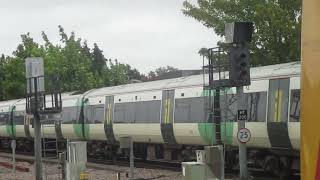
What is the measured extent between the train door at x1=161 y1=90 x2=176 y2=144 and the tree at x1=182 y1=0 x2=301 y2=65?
4.19 metres

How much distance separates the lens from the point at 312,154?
3.60 meters

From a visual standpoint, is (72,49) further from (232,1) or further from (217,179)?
(217,179)

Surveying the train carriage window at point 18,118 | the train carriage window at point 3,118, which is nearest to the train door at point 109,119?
the train carriage window at point 18,118

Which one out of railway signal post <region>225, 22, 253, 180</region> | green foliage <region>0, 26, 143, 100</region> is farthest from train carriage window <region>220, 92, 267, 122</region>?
green foliage <region>0, 26, 143, 100</region>

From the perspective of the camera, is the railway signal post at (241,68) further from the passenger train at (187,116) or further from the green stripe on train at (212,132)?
the green stripe on train at (212,132)

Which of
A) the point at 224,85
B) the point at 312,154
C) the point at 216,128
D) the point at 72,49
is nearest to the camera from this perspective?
the point at 312,154

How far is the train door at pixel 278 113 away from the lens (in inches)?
589

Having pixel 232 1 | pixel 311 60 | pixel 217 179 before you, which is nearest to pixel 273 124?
pixel 217 179

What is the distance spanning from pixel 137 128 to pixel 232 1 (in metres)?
6.13

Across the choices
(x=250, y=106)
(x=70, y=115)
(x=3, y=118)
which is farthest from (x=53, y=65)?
(x=250, y=106)

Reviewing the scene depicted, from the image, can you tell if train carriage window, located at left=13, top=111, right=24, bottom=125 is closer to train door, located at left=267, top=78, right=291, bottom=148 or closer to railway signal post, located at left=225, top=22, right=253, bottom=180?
train door, located at left=267, top=78, right=291, bottom=148

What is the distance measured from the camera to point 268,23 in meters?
Result: 22.6

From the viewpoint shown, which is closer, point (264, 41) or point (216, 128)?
point (216, 128)

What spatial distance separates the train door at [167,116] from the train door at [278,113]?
212 inches
